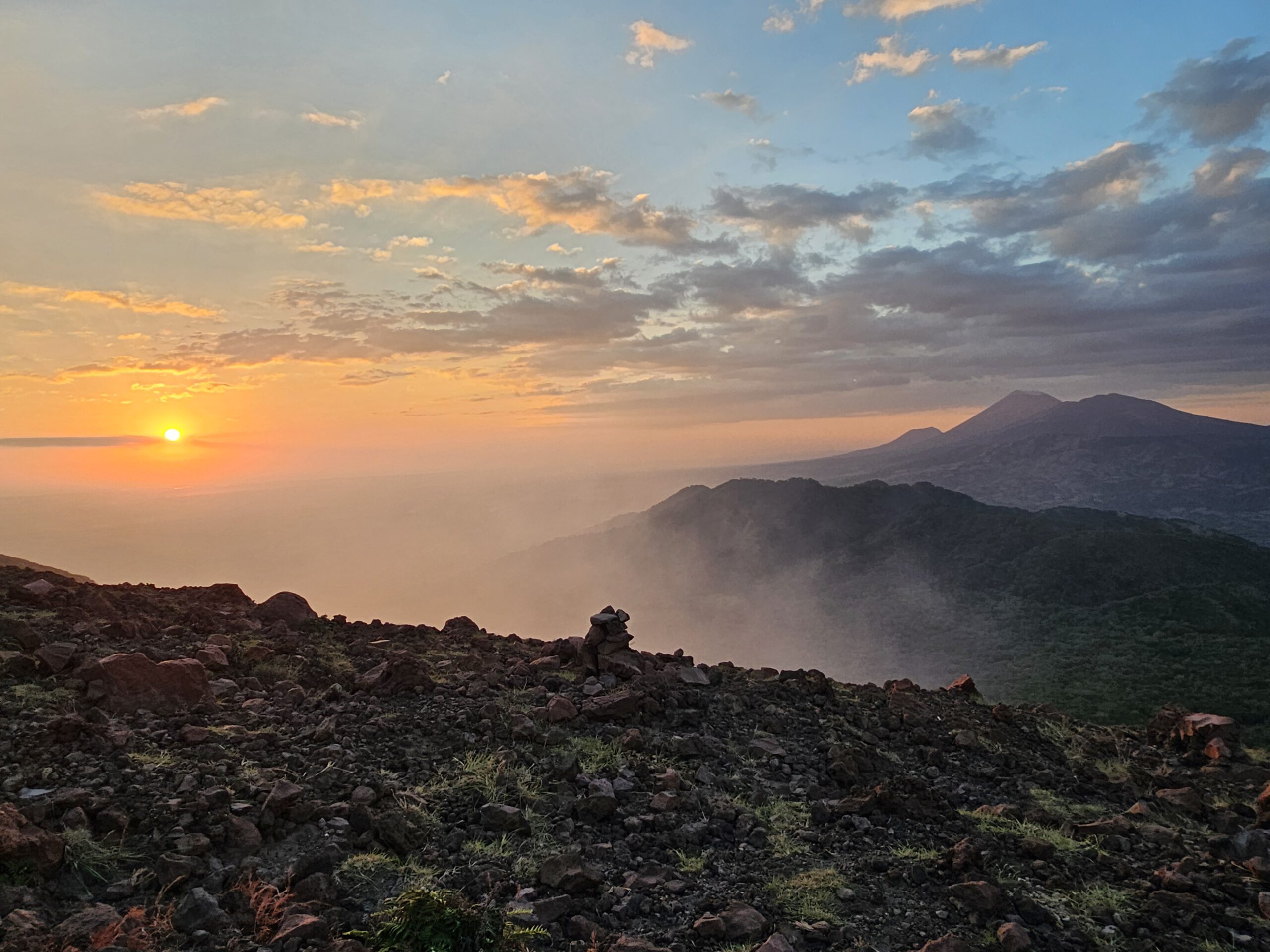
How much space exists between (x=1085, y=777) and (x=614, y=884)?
313 inches

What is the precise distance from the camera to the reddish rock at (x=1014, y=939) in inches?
230

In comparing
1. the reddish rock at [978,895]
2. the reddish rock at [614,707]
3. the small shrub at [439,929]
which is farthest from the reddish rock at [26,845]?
the reddish rock at [978,895]

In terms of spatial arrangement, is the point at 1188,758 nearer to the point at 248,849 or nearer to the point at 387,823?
the point at 387,823

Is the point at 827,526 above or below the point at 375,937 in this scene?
below

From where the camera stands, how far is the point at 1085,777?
10.4 meters

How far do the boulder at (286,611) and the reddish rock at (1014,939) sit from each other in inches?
449

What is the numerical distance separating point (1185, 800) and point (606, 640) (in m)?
8.42

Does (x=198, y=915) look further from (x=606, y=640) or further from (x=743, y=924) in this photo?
(x=606, y=640)

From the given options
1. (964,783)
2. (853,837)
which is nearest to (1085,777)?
(964,783)

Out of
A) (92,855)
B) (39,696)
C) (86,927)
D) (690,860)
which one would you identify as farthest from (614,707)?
(39,696)

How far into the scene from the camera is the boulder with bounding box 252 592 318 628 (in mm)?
12906

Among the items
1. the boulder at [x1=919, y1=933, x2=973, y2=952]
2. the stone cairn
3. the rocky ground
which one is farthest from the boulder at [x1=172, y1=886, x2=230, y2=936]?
the stone cairn

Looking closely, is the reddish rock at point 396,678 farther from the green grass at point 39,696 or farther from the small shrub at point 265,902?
the small shrub at point 265,902

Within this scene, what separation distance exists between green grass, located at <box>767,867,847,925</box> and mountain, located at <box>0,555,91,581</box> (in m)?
14.2
